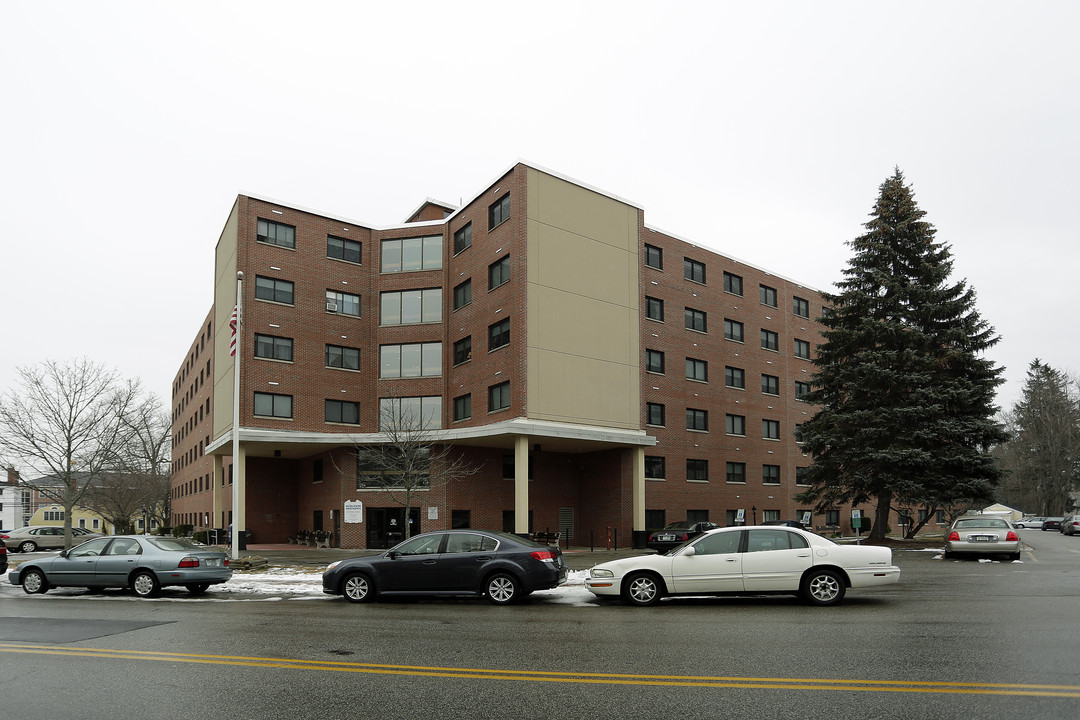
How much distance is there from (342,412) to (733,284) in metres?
23.4

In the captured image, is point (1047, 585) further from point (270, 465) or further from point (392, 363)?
point (270, 465)

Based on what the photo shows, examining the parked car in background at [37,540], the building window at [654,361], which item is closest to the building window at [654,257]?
the building window at [654,361]

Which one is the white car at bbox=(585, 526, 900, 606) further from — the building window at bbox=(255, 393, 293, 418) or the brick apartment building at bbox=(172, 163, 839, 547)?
the building window at bbox=(255, 393, 293, 418)

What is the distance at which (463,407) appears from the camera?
3631 cm

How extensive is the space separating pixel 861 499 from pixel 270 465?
29082 mm

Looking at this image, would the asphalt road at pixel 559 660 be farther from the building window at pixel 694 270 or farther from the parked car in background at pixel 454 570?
the building window at pixel 694 270

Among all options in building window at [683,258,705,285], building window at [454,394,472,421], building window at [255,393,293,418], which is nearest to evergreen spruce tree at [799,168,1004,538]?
building window at [683,258,705,285]

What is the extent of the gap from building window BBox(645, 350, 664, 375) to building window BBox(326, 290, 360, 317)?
14670 mm

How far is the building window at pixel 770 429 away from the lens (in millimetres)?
46750

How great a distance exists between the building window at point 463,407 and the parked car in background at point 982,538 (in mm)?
19761

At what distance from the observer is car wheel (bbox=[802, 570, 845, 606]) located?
1302 cm

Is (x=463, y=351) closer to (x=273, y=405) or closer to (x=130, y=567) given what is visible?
(x=273, y=405)

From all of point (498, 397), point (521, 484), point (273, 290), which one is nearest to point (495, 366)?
point (498, 397)

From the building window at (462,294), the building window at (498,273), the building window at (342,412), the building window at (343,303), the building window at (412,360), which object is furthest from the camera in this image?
the building window at (343,303)
